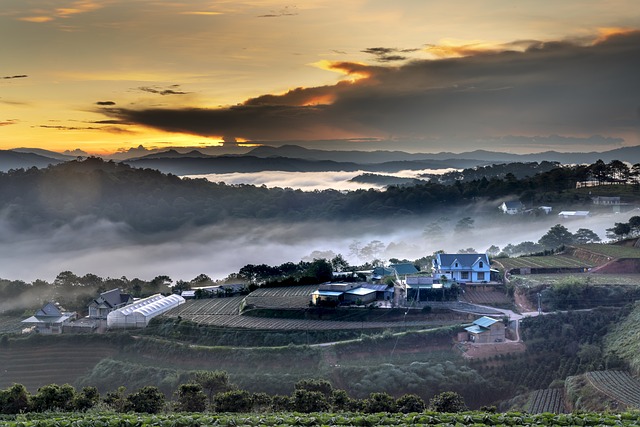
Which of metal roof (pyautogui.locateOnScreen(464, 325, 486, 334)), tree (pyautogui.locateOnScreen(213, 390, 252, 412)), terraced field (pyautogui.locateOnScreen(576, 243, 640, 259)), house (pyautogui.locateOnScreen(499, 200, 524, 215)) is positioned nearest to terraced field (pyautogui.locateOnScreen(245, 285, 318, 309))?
metal roof (pyautogui.locateOnScreen(464, 325, 486, 334))

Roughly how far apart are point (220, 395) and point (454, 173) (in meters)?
60.3

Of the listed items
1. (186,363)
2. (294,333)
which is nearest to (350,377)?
(294,333)

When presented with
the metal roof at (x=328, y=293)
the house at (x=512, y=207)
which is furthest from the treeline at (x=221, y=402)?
the house at (x=512, y=207)

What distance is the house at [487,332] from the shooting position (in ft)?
89.5

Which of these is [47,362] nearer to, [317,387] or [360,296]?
[360,296]

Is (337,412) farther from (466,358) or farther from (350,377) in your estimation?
(466,358)

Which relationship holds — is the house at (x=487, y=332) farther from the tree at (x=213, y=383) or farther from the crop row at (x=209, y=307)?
the crop row at (x=209, y=307)

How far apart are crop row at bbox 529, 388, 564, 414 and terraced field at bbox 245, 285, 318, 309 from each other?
1196 cm

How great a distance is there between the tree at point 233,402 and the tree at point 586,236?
27211mm

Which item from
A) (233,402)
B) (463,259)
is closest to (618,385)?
(233,402)

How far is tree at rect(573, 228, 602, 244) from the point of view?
4184cm

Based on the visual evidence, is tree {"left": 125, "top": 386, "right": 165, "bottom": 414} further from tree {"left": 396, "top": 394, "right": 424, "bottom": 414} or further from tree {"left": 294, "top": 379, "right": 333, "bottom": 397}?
tree {"left": 396, "top": 394, "right": 424, "bottom": 414}

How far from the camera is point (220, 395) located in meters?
21.4

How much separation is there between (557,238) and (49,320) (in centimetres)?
2874
